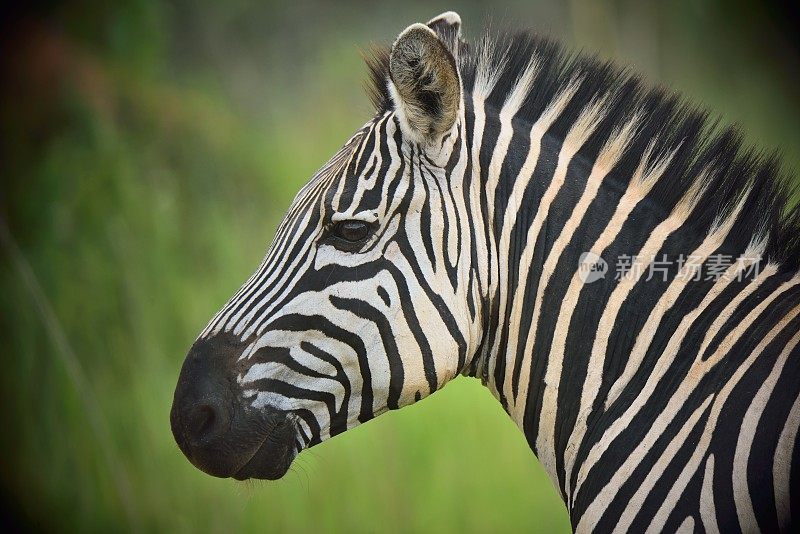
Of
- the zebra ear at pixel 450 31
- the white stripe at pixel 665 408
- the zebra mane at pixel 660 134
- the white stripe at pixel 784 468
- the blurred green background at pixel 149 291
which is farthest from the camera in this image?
the blurred green background at pixel 149 291

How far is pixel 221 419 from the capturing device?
214 cm

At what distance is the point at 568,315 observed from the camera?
219cm

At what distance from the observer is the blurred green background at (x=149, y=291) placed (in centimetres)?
573

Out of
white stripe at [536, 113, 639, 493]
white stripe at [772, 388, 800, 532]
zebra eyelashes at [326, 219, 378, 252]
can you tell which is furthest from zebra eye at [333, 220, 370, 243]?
white stripe at [772, 388, 800, 532]

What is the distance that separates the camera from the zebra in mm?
2068

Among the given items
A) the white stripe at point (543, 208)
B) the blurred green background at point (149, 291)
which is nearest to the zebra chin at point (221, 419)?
the white stripe at point (543, 208)

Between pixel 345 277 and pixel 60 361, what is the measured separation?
4.53 m

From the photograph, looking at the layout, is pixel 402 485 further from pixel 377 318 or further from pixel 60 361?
pixel 377 318

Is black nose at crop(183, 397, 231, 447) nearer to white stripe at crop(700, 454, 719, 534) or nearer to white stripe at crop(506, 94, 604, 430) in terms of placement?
white stripe at crop(506, 94, 604, 430)

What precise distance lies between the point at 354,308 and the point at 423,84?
0.75 meters

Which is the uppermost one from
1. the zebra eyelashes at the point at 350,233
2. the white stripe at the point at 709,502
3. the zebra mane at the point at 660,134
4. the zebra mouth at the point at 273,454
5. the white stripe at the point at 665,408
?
the zebra mane at the point at 660,134

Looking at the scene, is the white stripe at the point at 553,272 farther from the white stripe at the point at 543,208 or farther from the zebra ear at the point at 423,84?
the zebra ear at the point at 423,84

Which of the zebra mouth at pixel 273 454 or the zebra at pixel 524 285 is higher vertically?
the zebra at pixel 524 285

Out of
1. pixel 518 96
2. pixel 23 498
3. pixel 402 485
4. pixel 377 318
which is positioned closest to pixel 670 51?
pixel 402 485
